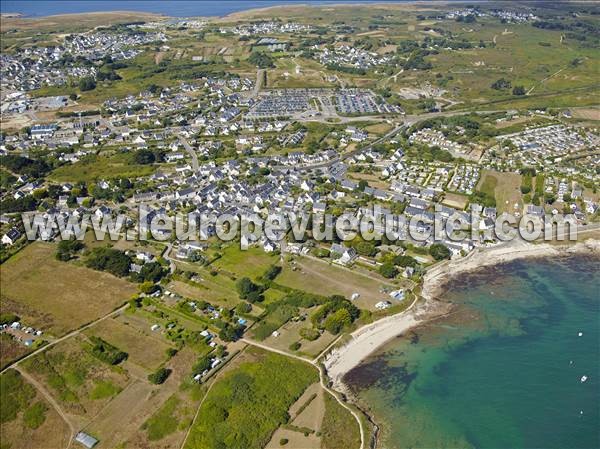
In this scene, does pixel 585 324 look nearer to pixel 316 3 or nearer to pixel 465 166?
pixel 465 166

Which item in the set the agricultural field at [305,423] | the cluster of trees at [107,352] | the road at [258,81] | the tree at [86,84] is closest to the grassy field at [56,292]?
the cluster of trees at [107,352]

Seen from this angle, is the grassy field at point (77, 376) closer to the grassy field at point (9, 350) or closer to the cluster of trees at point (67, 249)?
the grassy field at point (9, 350)

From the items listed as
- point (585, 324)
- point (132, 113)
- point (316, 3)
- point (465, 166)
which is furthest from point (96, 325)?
point (316, 3)

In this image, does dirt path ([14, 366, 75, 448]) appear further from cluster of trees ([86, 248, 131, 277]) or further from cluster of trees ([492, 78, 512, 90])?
cluster of trees ([492, 78, 512, 90])

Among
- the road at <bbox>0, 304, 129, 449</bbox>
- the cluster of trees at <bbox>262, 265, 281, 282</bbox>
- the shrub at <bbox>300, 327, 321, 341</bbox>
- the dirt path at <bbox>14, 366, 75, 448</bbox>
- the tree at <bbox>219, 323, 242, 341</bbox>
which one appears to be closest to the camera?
the dirt path at <bbox>14, 366, 75, 448</bbox>

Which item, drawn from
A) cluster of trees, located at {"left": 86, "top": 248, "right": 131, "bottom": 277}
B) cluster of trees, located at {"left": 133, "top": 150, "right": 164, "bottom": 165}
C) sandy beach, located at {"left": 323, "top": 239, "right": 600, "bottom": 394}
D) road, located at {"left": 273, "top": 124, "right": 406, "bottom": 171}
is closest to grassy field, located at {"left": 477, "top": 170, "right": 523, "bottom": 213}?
sandy beach, located at {"left": 323, "top": 239, "right": 600, "bottom": 394}

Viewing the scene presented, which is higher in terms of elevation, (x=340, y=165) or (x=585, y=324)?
(x=340, y=165)
